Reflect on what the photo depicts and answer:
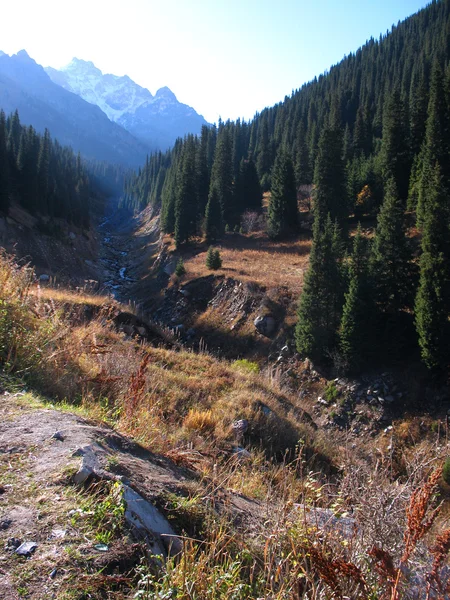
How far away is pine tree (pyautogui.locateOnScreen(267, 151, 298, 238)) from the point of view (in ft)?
149

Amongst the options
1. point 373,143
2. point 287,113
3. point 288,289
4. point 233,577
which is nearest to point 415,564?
point 233,577

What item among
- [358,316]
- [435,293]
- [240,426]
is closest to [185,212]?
[358,316]

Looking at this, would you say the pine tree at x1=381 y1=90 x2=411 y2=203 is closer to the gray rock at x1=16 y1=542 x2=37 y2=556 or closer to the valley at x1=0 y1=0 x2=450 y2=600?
the valley at x1=0 y1=0 x2=450 y2=600

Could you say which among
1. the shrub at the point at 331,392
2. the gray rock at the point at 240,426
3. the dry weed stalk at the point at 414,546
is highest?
the dry weed stalk at the point at 414,546

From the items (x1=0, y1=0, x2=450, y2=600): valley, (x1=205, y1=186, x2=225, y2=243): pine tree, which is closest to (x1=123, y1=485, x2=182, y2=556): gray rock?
(x1=0, y1=0, x2=450, y2=600): valley

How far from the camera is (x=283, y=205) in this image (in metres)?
45.4

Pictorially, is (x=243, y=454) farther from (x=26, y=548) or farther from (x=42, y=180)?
(x=42, y=180)

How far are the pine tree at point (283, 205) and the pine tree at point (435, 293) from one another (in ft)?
86.4

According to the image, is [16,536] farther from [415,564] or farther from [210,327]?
[210,327]

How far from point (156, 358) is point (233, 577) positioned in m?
8.43

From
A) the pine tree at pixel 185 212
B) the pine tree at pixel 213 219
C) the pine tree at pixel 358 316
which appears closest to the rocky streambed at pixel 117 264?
the pine tree at pixel 185 212

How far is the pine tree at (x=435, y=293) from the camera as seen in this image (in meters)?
18.7

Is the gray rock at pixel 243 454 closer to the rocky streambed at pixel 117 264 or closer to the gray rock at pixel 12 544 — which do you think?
the gray rock at pixel 12 544

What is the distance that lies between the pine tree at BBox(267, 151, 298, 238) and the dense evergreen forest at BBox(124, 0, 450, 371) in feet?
0.51
